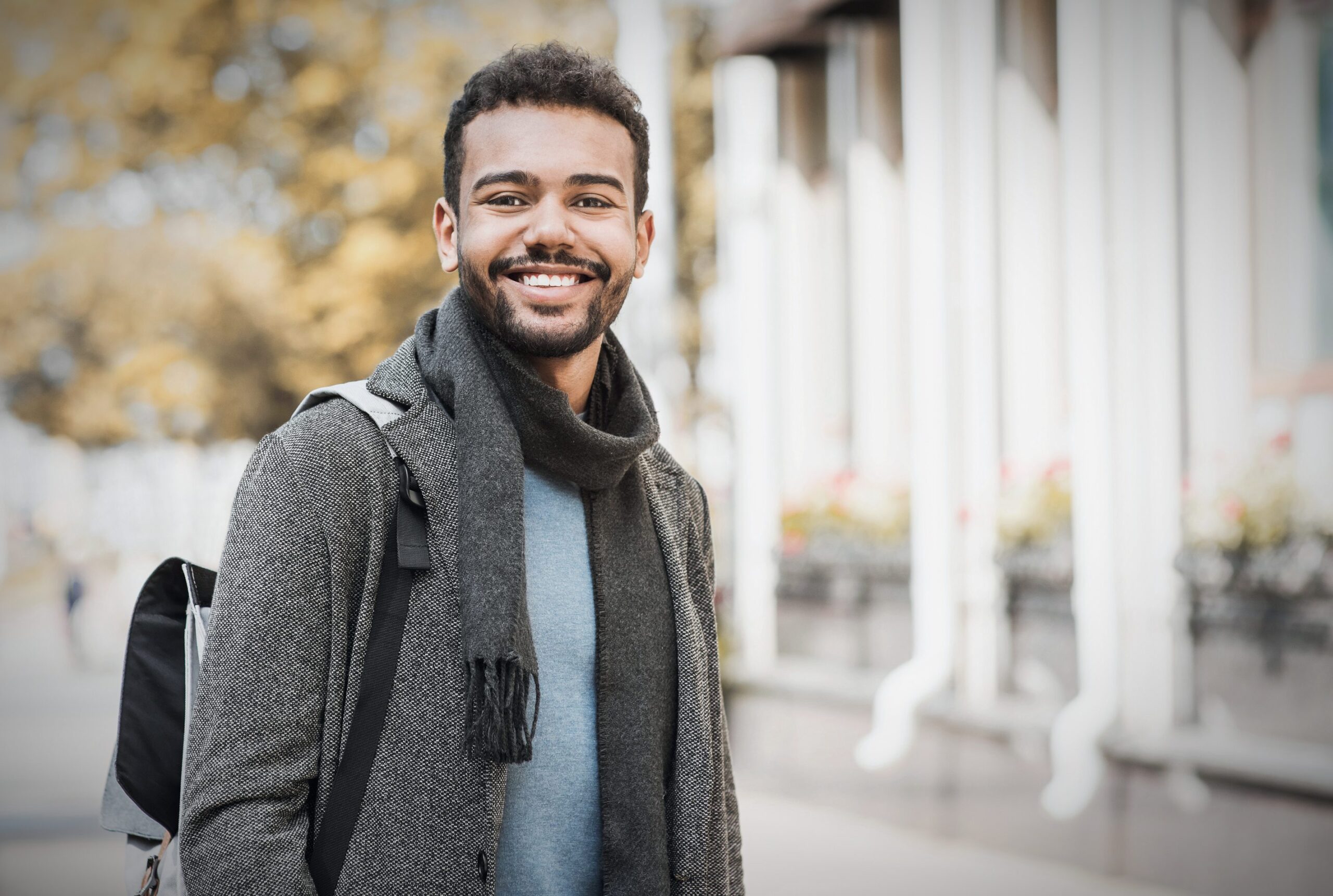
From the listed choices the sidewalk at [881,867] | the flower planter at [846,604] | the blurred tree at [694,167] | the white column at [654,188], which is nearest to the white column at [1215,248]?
the sidewalk at [881,867]

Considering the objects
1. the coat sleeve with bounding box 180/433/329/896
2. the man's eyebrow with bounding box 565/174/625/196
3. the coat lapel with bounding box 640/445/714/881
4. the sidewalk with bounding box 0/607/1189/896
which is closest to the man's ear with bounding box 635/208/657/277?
the man's eyebrow with bounding box 565/174/625/196

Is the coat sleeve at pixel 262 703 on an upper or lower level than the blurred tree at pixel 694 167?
lower

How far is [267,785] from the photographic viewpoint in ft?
5.32

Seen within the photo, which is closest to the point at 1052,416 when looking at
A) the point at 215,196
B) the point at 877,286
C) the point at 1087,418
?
the point at 1087,418

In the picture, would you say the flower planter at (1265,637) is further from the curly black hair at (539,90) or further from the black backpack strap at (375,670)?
the black backpack strap at (375,670)

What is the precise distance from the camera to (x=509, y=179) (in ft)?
6.39

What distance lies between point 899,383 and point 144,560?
6.19m

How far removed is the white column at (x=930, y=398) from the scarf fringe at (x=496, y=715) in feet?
17.8

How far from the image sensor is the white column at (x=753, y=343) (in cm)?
854

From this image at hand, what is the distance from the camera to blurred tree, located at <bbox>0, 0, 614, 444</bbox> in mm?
10422

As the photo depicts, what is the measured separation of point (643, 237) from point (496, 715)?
2.86ft

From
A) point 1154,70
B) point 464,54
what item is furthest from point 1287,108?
point 464,54

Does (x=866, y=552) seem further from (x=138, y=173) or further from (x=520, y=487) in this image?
(x=138, y=173)

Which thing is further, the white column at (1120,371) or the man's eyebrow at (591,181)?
the white column at (1120,371)
